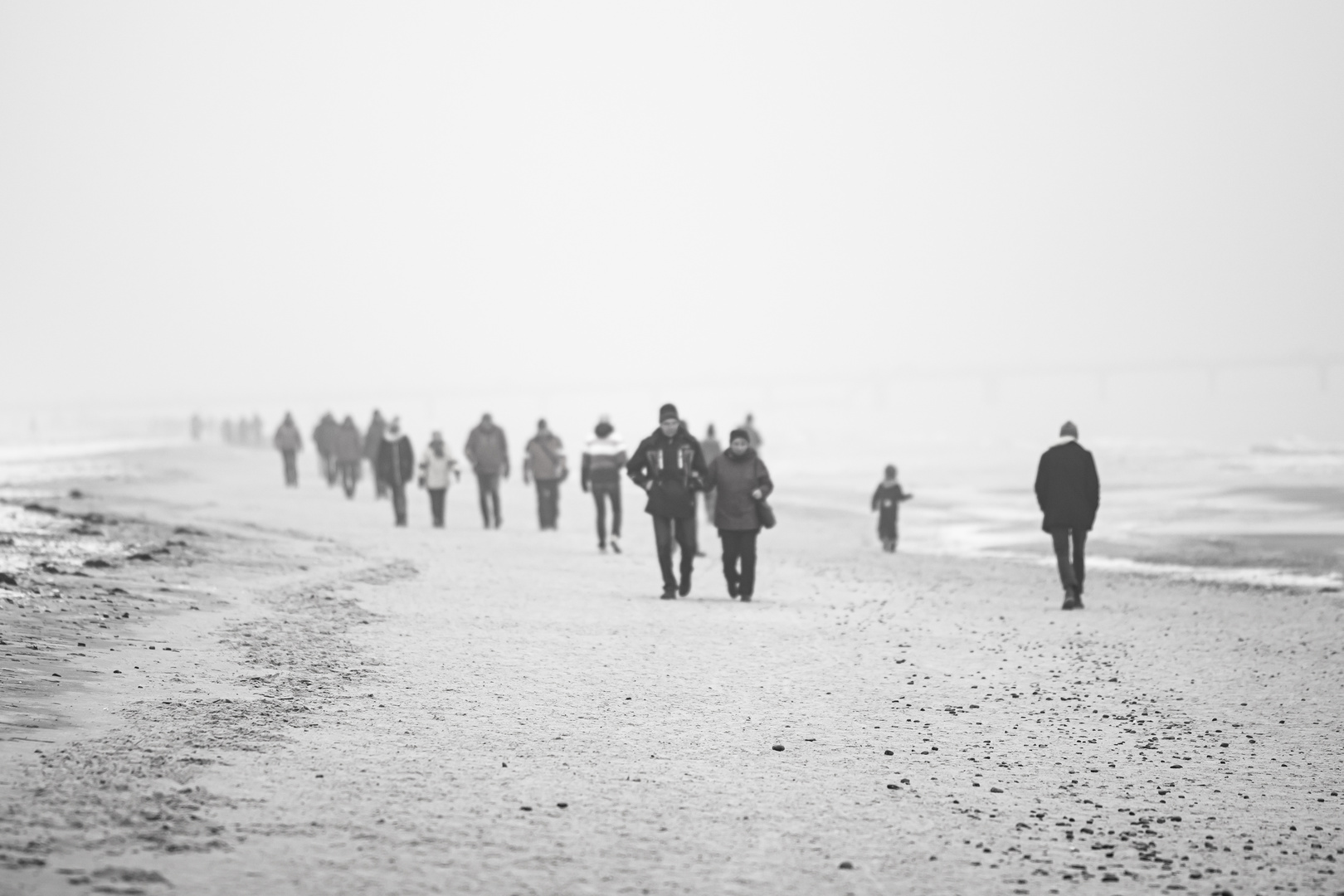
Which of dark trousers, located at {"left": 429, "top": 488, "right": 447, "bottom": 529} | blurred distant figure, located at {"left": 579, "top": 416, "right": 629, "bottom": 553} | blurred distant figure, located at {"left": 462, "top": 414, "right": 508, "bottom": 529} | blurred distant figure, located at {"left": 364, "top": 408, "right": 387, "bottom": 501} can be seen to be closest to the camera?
blurred distant figure, located at {"left": 579, "top": 416, "right": 629, "bottom": 553}

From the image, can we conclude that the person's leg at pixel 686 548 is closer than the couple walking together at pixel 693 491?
No

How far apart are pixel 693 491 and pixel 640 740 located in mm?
6134

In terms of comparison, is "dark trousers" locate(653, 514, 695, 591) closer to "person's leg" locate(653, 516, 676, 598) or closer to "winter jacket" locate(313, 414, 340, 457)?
"person's leg" locate(653, 516, 676, 598)

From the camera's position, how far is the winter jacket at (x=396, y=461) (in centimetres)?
2059

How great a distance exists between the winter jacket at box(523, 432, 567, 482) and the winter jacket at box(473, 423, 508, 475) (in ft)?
1.37

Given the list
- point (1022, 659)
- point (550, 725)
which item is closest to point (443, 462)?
point (1022, 659)

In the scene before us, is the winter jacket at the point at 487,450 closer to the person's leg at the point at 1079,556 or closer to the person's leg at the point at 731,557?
the person's leg at the point at 731,557

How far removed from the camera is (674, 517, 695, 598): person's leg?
12.9m

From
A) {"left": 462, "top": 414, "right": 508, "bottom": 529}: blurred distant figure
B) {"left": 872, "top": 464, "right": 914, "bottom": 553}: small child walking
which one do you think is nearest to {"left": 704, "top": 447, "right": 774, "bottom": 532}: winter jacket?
{"left": 872, "top": 464, "right": 914, "bottom": 553}: small child walking

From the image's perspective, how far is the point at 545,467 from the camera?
65.5 ft

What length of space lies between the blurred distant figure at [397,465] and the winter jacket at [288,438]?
988 centimetres

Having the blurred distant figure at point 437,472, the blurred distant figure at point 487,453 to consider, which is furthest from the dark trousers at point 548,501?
the blurred distant figure at point 437,472

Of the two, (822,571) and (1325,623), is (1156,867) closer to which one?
(1325,623)

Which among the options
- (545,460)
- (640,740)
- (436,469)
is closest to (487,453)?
(545,460)
